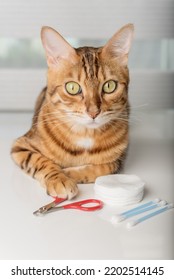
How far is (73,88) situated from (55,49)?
0.10 metres

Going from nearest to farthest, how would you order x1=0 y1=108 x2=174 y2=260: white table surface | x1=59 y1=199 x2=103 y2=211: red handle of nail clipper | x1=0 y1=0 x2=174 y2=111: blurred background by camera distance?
x1=0 y1=108 x2=174 y2=260: white table surface
x1=59 y1=199 x2=103 y2=211: red handle of nail clipper
x1=0 y1=0 x2=174 y2=111: blurred background

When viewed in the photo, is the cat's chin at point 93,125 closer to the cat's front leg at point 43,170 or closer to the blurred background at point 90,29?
the cat's front leg at point 43,170

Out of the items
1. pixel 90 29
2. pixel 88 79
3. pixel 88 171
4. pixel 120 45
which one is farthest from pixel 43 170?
pixel 90 29

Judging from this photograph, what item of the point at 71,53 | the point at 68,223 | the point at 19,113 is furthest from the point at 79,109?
the point at 19,113

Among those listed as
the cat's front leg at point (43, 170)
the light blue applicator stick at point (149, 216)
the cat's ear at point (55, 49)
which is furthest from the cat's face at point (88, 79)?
the light blue applicator stick at point (149, 216)

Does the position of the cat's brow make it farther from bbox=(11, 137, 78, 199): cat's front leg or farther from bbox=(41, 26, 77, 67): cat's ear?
bbox=(11, 137, 78, 199): cat's front leg

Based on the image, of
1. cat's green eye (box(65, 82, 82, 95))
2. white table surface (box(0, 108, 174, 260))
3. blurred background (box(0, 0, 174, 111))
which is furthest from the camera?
blurred background (box(0, 0, 174, 111))

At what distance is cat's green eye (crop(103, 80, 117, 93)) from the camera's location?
119 cm

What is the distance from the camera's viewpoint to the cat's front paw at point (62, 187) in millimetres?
1112

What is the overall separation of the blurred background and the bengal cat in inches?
26.9

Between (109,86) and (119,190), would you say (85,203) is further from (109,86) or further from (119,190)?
(109,86)

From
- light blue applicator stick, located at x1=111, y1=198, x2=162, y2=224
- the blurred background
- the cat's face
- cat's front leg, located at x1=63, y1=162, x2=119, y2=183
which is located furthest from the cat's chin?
the blurred background
